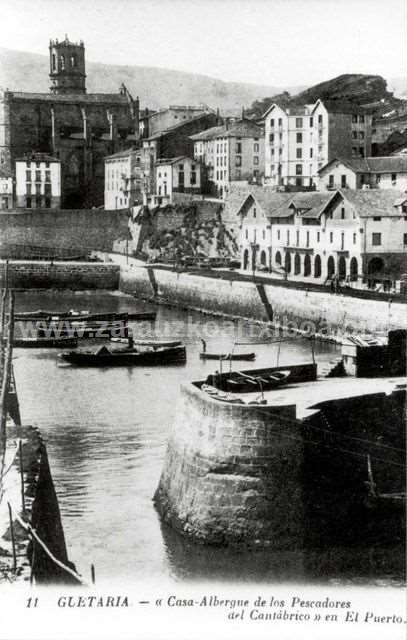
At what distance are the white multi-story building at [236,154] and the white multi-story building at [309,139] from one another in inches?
127

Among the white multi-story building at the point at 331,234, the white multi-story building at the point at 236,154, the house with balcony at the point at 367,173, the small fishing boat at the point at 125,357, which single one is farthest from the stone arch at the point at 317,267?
the white multi-story building at the point at 236,154

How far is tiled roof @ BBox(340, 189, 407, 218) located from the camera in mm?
65062

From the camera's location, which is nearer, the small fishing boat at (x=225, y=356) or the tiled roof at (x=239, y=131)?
the small fishing boat at (x=225, y=356)

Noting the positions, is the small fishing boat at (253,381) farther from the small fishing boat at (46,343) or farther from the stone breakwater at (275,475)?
the small fishing boat at (46,343)

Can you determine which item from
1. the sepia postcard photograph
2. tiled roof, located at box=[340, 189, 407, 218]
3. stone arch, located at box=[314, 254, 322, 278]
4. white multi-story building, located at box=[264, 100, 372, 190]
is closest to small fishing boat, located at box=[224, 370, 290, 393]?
the sepia postcard photograph

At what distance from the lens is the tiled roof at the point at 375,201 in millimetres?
65062

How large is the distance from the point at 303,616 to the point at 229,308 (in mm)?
53995

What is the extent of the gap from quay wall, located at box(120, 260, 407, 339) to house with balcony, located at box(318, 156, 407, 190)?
572 inches

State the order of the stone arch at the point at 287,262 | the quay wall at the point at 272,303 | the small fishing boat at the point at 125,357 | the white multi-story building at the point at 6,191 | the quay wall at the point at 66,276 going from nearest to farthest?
the small fishing boat at the point at 125,357 → the quay wall at the point at 272,303 → the stone arch at the point at 287,262 → the quay wall at the point at 66,276 → the white multi-story building at the point at 6,191

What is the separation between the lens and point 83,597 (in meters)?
13.5

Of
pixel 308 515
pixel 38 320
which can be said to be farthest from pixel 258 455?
pixel 38 320

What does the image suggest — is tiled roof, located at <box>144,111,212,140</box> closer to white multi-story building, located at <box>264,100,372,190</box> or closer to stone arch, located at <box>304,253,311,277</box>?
white multi-story building, located at <box>264,100,372,190</box>

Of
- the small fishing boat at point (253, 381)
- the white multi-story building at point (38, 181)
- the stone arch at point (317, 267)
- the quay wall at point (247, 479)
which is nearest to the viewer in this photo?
the quay wall at point (247, 479)

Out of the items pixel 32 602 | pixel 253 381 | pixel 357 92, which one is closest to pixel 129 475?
pixel 253 381
